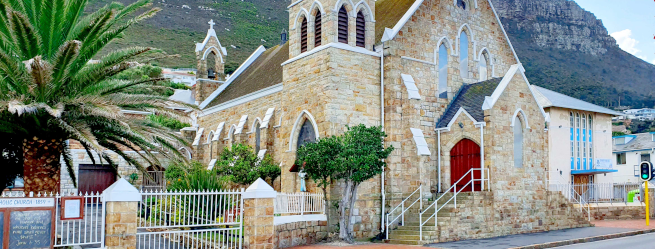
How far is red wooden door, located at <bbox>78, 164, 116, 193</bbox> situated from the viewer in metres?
34.6

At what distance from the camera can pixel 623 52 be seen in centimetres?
13150

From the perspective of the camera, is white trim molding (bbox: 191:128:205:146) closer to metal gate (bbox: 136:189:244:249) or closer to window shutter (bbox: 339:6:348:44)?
metal gate (bbox: 136:189:244:249)

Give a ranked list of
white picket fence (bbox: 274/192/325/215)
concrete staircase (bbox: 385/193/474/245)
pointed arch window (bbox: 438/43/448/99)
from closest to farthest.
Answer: white picket fence (bbox: 274/192/325/215), concrete staircase (bbox: 385/193/474/245), pointed arch window (bbox: 438/43/448/99)

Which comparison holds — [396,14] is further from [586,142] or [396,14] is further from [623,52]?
[623,52]

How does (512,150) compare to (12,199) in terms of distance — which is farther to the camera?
(512,150)

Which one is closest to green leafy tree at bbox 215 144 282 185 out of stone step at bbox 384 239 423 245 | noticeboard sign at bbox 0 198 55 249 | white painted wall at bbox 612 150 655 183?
stone step at bbox 384 239 423 245

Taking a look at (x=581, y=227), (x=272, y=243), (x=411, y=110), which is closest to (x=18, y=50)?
(x=272, y=243)

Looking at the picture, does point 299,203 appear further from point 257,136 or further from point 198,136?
point 198,136

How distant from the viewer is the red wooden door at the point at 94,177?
1362 inches

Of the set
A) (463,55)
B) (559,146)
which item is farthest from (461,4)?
(559,146)

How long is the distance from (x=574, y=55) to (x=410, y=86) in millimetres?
111532

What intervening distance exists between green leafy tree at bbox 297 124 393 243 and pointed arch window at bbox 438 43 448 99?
213 inches

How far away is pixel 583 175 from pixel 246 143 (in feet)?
75.8

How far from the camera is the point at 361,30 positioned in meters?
20.9
